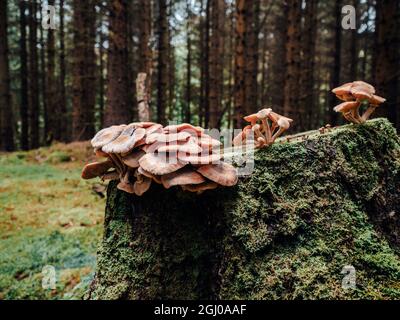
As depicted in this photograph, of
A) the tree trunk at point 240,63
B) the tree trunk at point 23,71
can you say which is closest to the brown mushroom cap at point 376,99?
the tree trunk at point 240,63

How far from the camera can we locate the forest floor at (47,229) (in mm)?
4617

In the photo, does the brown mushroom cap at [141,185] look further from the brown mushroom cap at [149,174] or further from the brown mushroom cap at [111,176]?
the brown mushroom cap at [111,176]

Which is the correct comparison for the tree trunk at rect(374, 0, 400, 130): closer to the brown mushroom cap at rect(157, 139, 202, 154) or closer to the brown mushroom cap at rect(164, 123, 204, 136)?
the brown mushroom cap at rect(164, 123, 204, 136)

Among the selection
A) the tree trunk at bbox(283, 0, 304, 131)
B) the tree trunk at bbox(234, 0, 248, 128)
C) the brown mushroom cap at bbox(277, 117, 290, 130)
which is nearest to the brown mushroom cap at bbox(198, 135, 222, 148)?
the brown mushroom cap at bbox(277, 117, 290, 130)

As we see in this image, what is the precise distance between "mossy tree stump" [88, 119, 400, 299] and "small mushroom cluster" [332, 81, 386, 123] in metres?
0.18

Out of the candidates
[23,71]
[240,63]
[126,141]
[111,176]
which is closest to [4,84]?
[23,71]

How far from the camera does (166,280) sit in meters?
2.47

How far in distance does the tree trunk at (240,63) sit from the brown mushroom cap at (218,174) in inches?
272

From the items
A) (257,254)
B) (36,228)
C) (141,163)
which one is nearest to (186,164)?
(141,163)

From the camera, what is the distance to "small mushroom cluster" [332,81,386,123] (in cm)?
263

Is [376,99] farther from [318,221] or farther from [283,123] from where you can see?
[318,221]

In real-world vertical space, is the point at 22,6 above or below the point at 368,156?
above

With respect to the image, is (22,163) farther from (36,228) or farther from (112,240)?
(112,240)
